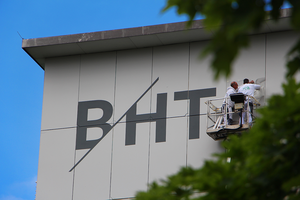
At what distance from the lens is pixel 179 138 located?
21328mm

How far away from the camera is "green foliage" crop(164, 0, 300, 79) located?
3613 mm

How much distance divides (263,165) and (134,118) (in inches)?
661

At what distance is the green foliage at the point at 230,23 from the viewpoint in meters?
3.61

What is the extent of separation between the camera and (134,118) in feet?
73.0

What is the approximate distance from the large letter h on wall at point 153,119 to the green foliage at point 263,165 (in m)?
15.5

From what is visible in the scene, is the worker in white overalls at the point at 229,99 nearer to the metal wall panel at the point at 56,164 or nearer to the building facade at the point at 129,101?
the building facade at the point at 129,101

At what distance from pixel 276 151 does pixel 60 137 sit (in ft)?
60.4

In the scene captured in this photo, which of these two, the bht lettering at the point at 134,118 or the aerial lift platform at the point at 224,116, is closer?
the aerial lift platform at the point at 224,116

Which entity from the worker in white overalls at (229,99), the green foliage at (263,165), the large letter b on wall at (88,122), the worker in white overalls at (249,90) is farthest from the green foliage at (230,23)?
the large letter b on wall at (88,122)

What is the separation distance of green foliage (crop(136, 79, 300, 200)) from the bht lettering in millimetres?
15215

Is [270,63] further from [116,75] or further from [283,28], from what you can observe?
[116,75]

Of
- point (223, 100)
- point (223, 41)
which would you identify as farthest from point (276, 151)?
point (223, 100)

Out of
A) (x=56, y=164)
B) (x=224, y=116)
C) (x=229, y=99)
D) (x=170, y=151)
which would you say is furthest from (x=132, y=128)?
(x=229, y=99)

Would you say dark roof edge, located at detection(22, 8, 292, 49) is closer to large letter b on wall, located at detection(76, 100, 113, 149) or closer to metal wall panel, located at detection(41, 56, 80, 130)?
metal wall panel, located at detection(41, 56, 80, 130)
